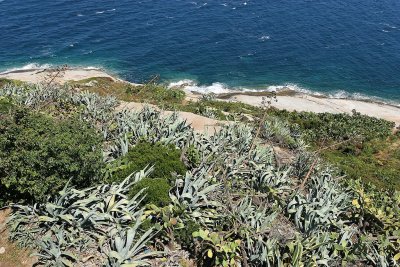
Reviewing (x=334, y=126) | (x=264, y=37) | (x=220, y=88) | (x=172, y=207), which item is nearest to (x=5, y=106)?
(x=172, y=207)

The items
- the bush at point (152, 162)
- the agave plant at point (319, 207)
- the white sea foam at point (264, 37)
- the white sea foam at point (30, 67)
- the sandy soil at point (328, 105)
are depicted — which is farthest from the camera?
the white sea foam at point (264, 37)

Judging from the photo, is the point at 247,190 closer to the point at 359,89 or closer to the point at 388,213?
the point at 388,213

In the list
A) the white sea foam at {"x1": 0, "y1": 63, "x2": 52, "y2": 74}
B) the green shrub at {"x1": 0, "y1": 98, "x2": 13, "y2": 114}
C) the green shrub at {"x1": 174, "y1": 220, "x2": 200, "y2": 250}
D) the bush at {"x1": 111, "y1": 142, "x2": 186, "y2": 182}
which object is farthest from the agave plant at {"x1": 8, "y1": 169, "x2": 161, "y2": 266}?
the white sea foam at {"x1": 0, "y1": 63, "x2": 52, "y2": 74}

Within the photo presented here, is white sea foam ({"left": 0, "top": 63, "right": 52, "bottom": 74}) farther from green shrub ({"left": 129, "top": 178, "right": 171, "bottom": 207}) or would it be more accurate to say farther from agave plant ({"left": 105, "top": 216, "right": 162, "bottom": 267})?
agave plant ({"left": 105, "top": 216, "right": 162, "bottom": 267})

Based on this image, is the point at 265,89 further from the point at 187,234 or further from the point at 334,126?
the point at 187,234

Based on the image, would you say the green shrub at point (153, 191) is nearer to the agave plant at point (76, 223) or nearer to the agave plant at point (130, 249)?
the agave plant at point (76, 223)

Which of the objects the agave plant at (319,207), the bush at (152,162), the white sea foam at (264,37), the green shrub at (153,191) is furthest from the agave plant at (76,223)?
the white sea foam at (264,37)

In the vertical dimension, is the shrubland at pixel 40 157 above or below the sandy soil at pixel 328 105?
above

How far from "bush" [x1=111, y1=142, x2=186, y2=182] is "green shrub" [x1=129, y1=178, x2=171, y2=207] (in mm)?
723

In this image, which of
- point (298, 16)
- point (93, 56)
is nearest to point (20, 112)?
point (93, 56)

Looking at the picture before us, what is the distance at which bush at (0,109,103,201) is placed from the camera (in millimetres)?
9234

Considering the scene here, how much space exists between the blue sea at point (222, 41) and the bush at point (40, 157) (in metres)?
37.0

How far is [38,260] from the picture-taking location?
8625 millimetres

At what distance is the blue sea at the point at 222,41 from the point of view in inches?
1941
